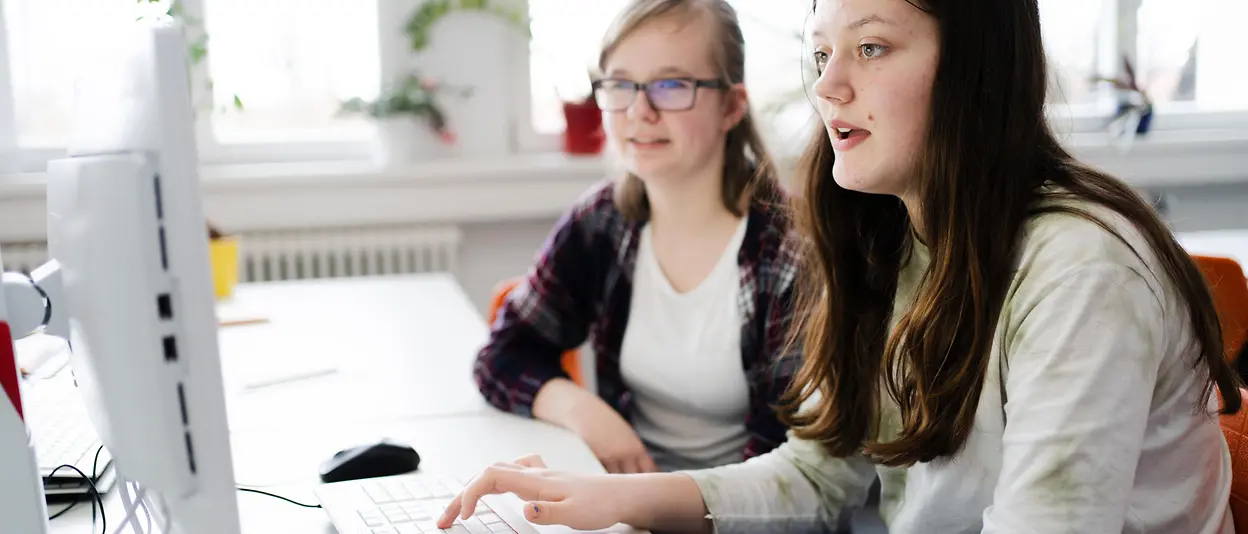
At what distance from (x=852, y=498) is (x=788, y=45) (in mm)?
1993

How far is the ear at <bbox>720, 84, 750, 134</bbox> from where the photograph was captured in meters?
1.54

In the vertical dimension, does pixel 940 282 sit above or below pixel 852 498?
above

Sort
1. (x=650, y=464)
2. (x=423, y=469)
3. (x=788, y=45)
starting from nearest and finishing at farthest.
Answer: (x=423, y=469) < (x=650, y=464) < (x=788, y=45)

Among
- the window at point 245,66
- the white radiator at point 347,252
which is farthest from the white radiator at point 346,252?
the window at point 245,66

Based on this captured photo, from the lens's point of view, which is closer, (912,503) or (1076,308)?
(1076,308)

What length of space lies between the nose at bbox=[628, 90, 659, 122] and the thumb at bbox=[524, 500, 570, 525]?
2.19 feet

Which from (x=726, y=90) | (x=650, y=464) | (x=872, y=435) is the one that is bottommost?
(x=650, y=464)

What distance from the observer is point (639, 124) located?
1497mm

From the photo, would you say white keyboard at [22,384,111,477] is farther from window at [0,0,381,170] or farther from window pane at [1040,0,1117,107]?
window pane at [1040,0,1117,107]

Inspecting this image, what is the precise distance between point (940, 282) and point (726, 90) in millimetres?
647

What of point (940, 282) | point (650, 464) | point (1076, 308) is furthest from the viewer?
point (650, 464)

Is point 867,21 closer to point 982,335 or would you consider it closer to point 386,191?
point 982,335

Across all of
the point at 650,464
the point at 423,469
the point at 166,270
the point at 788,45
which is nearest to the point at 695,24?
the point at 650,464

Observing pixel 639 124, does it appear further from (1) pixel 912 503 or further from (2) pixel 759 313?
(1) pixel 912 503
